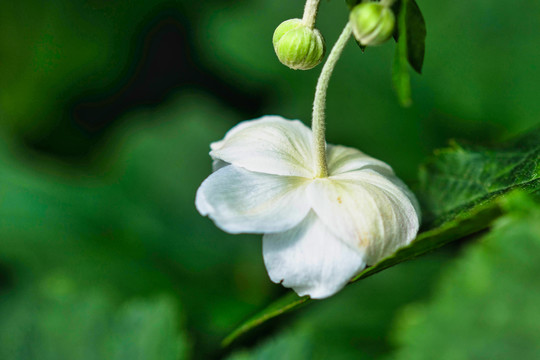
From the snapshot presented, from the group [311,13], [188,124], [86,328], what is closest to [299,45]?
[311,13]

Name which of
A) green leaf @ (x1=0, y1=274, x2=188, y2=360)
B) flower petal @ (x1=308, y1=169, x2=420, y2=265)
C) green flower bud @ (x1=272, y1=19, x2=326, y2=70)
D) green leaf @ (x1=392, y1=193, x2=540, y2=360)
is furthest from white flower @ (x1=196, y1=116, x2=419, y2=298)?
green leaf @ (x1=0, y1=274, x2=188, y2=360)

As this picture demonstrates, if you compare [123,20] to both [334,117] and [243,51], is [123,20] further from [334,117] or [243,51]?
[334,117]

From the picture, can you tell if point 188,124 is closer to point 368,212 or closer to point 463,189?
point 463,189

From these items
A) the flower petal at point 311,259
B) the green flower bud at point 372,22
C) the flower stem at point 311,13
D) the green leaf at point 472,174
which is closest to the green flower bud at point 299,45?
the flower stem at point 311,13

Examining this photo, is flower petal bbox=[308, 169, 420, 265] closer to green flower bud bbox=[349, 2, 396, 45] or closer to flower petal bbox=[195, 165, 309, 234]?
flower petal bbox=[195, 165, 309, 234]

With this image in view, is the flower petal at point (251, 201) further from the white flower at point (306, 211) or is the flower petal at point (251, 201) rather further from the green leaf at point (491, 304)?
the green leaf at point (491, 304)

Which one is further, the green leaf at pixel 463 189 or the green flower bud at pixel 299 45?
the green flower bud at pixel 299 45

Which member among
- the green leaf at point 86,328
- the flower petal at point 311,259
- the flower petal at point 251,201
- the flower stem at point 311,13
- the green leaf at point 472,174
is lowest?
the green leaf at point 86,328

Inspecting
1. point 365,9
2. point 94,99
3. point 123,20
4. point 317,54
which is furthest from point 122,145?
point 365,9
